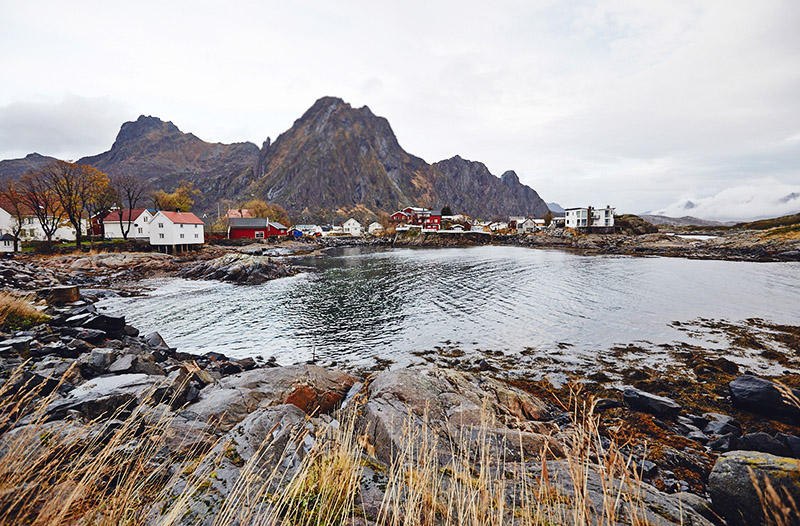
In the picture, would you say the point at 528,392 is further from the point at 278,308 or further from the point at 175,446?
the point at 278,308

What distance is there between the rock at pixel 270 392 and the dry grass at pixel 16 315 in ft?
37.2

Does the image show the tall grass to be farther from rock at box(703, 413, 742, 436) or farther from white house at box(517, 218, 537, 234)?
white house at box(517, 218, 537, 234)

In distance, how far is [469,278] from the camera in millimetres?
46656

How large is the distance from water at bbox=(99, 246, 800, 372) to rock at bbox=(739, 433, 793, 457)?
8866mm

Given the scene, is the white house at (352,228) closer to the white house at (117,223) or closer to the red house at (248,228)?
the red house at (248,228)

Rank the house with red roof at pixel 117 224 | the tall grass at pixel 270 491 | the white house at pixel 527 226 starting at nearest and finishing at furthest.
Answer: the tall grass at pixel 270 491
the house with red roof at pixel 117 224
the white house at pixel 527 226

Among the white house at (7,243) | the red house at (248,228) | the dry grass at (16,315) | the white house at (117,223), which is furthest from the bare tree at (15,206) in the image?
the dry grass at (16,315)

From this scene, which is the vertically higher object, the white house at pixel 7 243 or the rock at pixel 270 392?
the white house at pixel 7 243

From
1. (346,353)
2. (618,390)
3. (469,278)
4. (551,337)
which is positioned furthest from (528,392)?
(469,278)

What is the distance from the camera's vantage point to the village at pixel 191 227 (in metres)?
65.1

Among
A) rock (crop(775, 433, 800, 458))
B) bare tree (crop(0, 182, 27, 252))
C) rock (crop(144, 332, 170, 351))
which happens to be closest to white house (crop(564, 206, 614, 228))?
rock (crop(775, 433, 800, 458))

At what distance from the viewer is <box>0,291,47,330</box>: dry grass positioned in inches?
579

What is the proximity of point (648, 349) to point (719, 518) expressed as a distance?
16101mm

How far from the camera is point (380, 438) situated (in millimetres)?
8023
